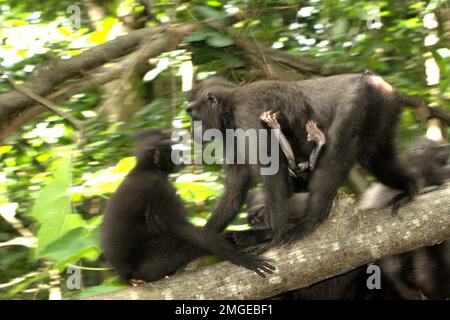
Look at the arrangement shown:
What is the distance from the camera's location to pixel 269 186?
5.38 meters

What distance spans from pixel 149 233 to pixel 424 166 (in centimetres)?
276

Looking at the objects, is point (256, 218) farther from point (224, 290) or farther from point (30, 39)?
point (30, 39)

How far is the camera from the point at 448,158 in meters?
6.32

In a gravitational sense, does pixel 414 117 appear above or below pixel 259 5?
below

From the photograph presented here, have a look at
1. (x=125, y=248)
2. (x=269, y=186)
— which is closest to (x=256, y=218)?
(x=269, y=186)

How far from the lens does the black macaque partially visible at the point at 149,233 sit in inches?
198

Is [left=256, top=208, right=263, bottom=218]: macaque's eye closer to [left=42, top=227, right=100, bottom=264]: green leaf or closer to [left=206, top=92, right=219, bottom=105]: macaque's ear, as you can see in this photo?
[left=206, top=92, right=219, bottom=105]: macaque's ear

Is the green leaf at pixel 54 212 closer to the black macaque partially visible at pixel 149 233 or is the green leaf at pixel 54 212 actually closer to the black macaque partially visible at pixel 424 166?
the black macaque partially visible at pixel 149 233

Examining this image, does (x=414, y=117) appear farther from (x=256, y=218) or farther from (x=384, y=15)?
(x=256, y=218)

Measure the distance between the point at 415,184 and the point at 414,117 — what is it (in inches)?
77.6

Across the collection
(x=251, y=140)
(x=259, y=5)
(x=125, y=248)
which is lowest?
(x=125, y=248)
